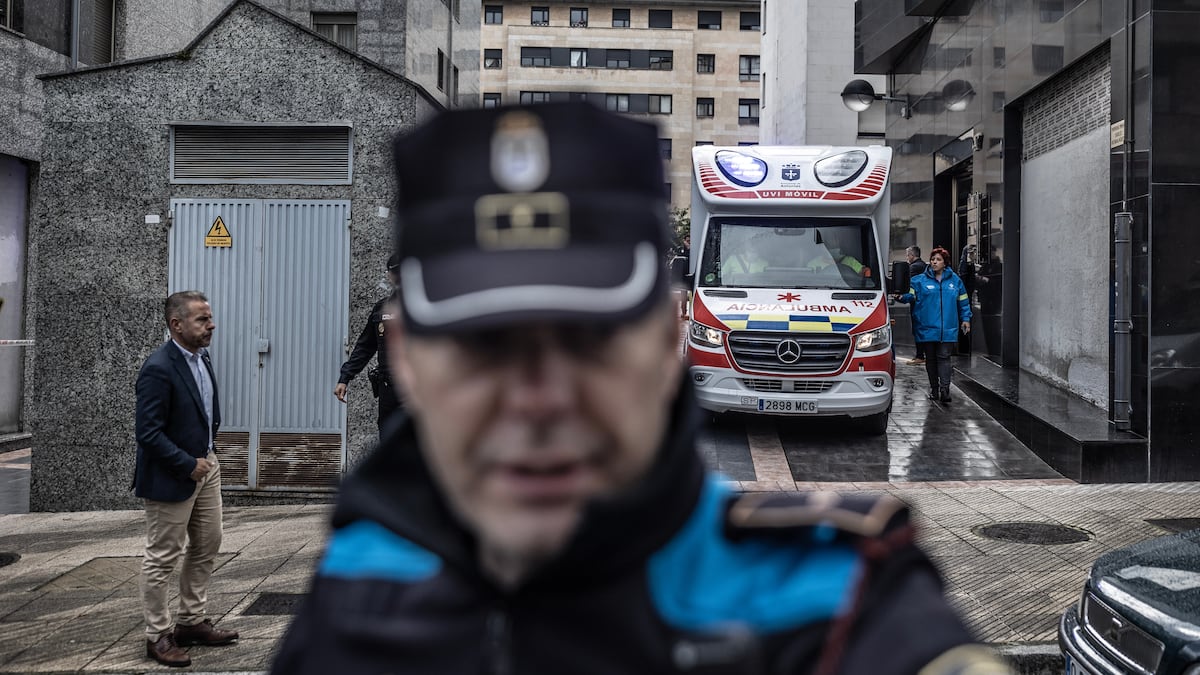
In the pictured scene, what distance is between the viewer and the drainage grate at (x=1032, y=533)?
7840mm

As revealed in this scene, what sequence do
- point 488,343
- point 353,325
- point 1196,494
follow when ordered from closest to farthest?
1. point 488,343
2. point 1196,494
3. point 353,325

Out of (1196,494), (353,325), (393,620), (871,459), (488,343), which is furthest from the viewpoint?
(871,459)

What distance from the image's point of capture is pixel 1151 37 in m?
10.7

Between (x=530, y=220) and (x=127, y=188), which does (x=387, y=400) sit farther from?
(x=530, y=220)

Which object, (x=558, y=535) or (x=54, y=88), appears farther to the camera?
(x=54, y=88)

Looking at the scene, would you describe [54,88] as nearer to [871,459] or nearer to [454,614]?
[871,459]

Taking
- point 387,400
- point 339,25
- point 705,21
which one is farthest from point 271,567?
point 705,21

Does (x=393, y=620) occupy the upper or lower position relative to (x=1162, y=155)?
lower

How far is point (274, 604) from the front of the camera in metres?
6.80

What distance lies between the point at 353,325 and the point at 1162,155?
27.6ft

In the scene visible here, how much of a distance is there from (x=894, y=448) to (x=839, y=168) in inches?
127

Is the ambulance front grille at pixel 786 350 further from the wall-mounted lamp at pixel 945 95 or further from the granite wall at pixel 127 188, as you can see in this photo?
the wall-mounted lamp at pixel 945 95

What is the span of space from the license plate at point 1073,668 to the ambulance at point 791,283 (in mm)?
6241

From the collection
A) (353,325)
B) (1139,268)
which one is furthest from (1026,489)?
(353,325)
